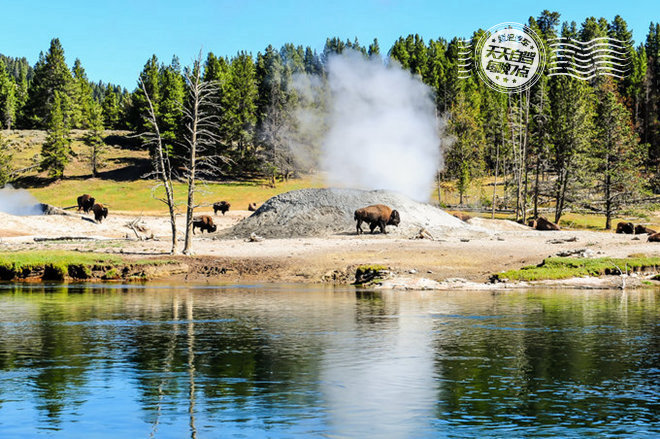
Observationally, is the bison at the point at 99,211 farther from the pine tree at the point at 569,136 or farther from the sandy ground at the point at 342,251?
the pine tree at the point at 569,136

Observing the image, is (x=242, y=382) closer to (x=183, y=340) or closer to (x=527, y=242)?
(x=183, y=340)

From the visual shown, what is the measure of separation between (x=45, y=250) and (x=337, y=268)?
15.8m

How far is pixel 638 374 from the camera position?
13531 millimetres

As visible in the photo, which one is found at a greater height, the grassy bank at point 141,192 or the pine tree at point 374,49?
the pine tree at point 374,49

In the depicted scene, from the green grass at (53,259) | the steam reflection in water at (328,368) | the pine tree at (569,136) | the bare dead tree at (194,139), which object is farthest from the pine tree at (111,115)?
the steam reflection in water at (328,368)

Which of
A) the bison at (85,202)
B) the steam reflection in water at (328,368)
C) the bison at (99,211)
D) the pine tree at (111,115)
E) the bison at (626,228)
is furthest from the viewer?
the pine tree at (111,115)

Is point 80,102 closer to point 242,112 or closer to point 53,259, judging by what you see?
point 242,112

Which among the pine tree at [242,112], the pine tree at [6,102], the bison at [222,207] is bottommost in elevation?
the bison at [222,207]

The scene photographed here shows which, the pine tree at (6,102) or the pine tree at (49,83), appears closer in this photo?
the pine tree at (49,83)

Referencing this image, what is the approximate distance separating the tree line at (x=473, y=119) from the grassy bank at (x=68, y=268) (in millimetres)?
26047

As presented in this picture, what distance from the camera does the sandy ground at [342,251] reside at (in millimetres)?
33312

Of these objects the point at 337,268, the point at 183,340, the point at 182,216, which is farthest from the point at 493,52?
the point at 183,340

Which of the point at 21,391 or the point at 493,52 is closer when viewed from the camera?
the point at 21,391

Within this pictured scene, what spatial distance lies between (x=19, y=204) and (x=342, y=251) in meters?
34.9
